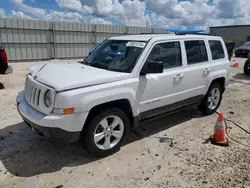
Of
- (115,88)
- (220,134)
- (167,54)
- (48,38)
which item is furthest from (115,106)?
(48,38)

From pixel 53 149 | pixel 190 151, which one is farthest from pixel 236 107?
pixel 53 149

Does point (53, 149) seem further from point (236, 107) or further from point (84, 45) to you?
point (84, 45)

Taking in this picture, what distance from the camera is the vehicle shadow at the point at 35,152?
3395 mm

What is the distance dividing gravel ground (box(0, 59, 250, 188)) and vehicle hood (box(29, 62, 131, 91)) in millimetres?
1211

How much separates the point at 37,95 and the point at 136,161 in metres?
1.79

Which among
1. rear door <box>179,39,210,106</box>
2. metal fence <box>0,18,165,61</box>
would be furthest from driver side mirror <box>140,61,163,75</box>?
metal fence <box>0,18,165,61</box>

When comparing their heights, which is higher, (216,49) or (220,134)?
(216,49)

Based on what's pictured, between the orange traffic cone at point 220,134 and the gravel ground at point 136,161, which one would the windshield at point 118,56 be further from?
the orange traffic cone at point 220,134

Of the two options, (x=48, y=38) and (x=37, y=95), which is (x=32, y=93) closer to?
(x=37, y=95)

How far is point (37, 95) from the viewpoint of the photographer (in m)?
3.38

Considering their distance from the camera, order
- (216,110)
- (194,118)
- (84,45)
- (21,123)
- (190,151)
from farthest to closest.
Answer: (84,45) → (216,110) → (194,118) → (21,123) → (190,151)

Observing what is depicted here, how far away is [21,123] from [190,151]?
3.43 m

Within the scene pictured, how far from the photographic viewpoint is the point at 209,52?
5.21 m

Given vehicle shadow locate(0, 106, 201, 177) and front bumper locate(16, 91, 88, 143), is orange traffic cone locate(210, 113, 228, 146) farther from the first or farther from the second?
front bumper locate(16, 91, 88, 143)
